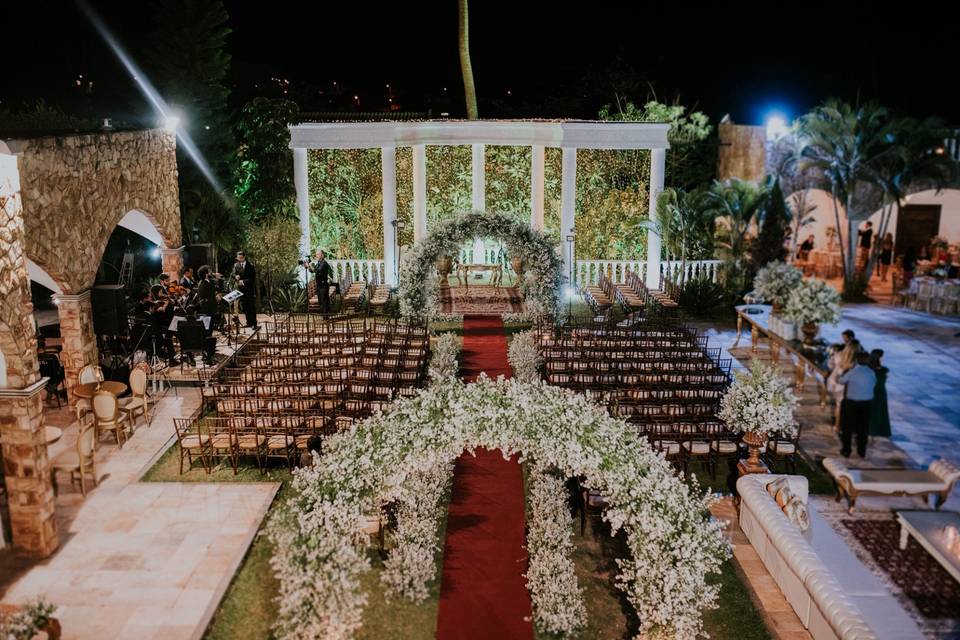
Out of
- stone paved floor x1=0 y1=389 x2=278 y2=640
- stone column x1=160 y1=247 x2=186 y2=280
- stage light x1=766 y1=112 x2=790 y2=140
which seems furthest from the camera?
stage light x1=766 y1=112 x2=790 y2=140

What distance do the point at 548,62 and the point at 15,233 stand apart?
115 feet

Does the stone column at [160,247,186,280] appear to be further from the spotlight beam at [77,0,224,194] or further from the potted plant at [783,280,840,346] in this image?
the potted plant at [783,280,840,346]

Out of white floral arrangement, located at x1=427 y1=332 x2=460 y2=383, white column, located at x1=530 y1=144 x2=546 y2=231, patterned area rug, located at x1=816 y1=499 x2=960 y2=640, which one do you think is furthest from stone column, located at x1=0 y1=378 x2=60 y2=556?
white column, located at x1=530 y1=144 x2=546 y2=231

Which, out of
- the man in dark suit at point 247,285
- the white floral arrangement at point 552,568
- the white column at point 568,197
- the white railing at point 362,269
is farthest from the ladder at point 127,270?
the white floral arrangement at point 552,568

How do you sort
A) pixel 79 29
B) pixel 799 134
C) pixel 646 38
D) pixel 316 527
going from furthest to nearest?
pixel 646 38 < pixel 79 29 < pixel 799 134 < pixel 316 527

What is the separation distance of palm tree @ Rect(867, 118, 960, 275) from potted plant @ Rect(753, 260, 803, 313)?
9.46 metres

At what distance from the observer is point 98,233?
16.5m

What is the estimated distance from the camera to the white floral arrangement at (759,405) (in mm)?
12484

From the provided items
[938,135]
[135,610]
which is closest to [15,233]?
[135,610]

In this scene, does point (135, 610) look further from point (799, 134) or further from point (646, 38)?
point (646, 38)

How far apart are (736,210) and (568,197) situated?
4979 millimetres

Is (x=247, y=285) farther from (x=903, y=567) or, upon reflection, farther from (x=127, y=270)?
(x=903, y=567)

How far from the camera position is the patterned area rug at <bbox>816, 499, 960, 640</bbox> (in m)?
9.88

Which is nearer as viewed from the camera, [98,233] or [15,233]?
[15,233]
